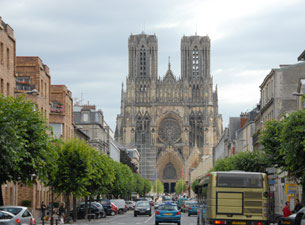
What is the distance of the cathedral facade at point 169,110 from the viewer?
171 meters

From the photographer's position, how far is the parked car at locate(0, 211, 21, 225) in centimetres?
2508

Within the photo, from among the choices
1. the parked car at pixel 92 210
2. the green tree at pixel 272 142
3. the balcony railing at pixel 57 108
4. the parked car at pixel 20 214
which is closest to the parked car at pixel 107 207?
the parked car at pixel 92 210

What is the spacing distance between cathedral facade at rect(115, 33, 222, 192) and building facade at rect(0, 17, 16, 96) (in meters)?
122

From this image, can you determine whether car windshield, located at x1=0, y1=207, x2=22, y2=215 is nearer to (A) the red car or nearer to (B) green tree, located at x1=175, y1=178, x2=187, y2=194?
(A) the red car

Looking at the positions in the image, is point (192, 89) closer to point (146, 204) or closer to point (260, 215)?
point (146, 204)

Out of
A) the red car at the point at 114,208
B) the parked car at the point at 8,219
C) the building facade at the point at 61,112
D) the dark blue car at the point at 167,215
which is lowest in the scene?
the red car at the point at 114,208

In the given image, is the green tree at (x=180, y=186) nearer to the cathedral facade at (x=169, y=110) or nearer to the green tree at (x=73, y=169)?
the cathedral facade at (x=169, y=110)

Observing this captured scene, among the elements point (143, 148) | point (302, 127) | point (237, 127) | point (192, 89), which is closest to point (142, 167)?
point (143, 148)

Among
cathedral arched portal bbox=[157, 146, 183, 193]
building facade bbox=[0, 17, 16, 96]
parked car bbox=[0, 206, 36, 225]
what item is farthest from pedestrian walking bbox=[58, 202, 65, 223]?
cathedral arched portal bbox=[157, 146, 183, 193]

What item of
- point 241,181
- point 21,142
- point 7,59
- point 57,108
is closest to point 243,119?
point 57,108

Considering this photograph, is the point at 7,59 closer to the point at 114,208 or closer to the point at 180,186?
the point at 114,208

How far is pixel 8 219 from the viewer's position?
2541 centimetres

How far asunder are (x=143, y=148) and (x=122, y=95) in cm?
1478

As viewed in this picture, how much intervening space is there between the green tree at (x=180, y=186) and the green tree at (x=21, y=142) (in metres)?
135
